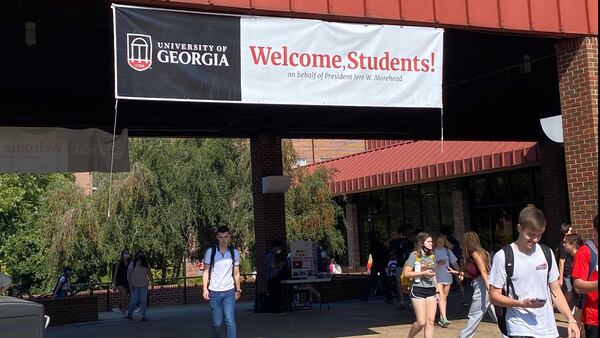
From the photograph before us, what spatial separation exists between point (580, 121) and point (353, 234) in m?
26.1

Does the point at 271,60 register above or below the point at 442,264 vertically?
above

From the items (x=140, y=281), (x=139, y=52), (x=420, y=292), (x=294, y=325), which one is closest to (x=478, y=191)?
(x=140, y=281)

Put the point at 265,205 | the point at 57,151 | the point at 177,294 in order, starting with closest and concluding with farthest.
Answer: the point at 57,151
the point at 265,205
the point at 177,294

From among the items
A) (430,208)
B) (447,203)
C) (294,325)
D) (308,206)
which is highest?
(308,206)

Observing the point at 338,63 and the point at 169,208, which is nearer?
the point at 338,63

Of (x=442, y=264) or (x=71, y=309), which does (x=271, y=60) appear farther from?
(x=71, y=309)

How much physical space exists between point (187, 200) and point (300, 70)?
1836 centimetres

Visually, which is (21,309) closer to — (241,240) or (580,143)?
(580,143)

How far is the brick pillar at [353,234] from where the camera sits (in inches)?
1537

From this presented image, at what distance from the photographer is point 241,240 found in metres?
30.5

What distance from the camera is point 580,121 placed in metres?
13.4

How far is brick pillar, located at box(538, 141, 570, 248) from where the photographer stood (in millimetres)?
26297

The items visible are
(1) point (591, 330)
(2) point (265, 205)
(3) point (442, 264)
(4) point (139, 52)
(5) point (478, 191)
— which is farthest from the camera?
(5) point (478, 191)

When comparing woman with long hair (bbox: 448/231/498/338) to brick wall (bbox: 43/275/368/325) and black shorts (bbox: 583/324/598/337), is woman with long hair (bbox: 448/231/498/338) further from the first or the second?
brick wall (bbox: 43/275/368/325)
